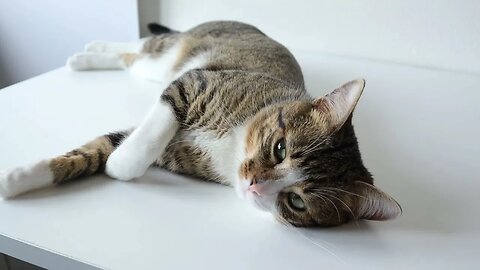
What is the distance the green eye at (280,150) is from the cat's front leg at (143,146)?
0.21 metres

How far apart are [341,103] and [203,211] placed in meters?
0.27

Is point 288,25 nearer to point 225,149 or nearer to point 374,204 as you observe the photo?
point 225,149

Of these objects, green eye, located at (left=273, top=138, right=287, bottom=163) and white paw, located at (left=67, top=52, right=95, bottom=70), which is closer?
green eye, located at (left=273, top=138, right=287, bottom=163)

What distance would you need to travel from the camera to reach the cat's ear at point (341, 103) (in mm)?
768

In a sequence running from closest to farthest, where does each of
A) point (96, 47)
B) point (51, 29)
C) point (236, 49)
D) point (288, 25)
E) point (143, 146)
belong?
point (143, 146)
point (236, 49)
point (96, 47)
point (288, 25)
point (51, 29)

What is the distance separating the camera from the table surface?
703 mm

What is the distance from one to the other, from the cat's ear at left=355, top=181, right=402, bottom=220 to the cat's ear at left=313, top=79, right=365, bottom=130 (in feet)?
0.33

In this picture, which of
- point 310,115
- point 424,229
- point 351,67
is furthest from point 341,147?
point 351,67

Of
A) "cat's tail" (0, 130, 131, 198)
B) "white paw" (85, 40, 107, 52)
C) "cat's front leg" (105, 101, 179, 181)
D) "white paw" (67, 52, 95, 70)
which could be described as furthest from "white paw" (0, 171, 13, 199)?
"white paw" (85, 40, 107, 52)

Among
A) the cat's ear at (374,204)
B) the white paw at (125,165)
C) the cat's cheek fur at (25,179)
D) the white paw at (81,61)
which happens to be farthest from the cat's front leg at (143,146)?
the white paw at (81,61)

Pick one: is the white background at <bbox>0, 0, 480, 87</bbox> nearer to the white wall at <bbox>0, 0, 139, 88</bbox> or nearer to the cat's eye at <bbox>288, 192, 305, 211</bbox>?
the white wall at <bbox>0, 0, 139, 88</bbox>

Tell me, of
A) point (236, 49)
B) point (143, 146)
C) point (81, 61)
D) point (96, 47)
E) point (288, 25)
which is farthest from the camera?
point (288, 25)

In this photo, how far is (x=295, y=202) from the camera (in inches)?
30.3

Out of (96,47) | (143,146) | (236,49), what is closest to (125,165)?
(143,146)
